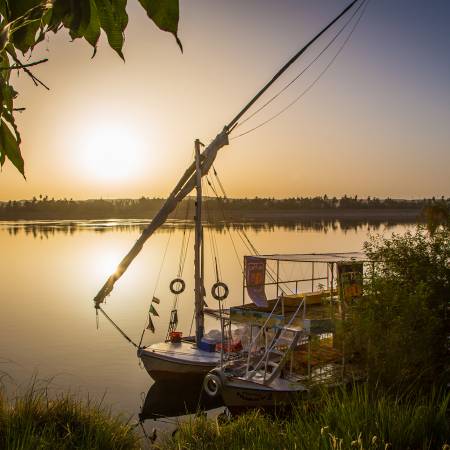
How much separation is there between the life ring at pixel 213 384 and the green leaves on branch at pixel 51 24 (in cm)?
2258

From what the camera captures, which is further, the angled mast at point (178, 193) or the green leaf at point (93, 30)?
the angled mast at point (178, 193)

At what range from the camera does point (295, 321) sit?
76.8ft

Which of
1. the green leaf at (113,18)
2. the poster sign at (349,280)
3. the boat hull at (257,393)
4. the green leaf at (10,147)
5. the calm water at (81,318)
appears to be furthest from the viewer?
the calm water at (81,318)

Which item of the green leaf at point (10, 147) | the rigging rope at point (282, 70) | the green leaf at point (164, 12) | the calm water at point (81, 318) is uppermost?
the rigging rope at point (282, 70)

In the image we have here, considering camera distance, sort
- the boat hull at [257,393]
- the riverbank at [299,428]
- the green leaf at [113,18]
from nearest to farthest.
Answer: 1. the green leaf at [113,18]
2. the riverbank at [299,428]
3. the boat hull at [257,393]

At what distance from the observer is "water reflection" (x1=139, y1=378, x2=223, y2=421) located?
26.8 meters

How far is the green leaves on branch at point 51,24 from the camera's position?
1.65m

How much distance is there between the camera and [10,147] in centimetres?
198

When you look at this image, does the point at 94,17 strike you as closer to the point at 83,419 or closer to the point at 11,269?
the point at 83,419

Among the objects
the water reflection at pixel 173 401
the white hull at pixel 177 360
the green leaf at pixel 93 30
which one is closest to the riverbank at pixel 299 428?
the green leaf at pixel 93 30

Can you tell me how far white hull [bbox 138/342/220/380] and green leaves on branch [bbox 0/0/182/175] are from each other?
84.1 ft

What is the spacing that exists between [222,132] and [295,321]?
35.8 ft

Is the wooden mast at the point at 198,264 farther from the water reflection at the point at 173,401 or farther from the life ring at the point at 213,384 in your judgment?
the life ring at the point at 213,384

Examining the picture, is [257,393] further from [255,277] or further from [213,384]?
[255,277]
